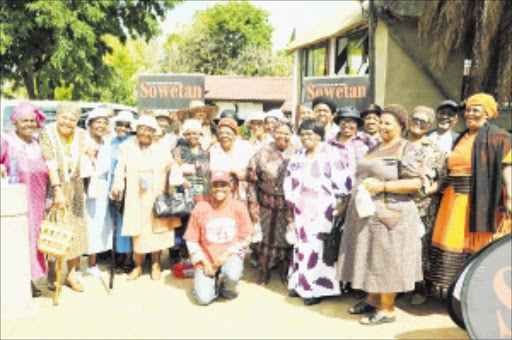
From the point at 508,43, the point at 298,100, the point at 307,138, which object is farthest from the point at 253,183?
the point at 298,100

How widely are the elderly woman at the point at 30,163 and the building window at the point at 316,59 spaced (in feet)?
37.5

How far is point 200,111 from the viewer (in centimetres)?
648

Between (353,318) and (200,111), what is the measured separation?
11.2 feet

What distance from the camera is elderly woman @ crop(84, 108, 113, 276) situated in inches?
205

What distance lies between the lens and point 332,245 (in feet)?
15.0

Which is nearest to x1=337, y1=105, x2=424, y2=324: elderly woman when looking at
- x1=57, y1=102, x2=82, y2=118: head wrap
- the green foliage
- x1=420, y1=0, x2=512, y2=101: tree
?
x1=57, y1=102, x2=82, y2=118: head wrap

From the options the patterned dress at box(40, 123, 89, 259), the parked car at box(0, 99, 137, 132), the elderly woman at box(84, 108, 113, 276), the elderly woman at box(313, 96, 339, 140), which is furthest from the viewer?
the parked car at box(0, 99, 137, 132)

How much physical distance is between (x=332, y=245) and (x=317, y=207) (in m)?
0.38

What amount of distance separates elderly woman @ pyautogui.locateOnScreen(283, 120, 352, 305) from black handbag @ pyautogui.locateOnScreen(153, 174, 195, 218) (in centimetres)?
120

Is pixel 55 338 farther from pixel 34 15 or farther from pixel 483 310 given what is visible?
pixel 34 15

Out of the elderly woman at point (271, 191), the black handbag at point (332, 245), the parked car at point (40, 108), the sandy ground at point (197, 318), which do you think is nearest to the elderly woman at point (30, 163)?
the sandy ground at point (197, 318)

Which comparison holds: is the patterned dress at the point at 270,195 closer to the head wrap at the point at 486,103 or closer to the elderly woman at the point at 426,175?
the elderly woman at the point at 426,175

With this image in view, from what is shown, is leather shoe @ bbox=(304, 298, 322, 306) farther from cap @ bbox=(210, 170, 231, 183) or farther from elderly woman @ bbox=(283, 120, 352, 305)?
cap @ bbox=(210, 170, 231, 183)

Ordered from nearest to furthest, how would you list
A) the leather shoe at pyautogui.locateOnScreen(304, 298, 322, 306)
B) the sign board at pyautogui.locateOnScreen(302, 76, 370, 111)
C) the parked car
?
the leather shoe at pyautogui.locateOnScreen(304, 298, 322, 306), the parked car, the sign board at pyautogui.locateOnScreen(302, 76, 370, 111)
